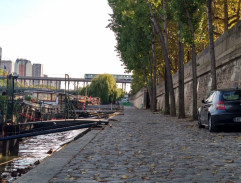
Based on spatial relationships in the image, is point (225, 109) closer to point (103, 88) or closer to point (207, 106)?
point (207, 106)

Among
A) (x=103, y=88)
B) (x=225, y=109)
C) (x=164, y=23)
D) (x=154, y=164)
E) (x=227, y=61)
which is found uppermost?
(x=164, y=23)

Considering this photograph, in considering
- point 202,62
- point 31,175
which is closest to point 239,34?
point 202,62

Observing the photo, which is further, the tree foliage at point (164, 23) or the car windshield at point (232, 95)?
the tree foliage at point (164, 23)

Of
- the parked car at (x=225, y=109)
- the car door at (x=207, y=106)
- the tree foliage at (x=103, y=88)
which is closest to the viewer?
the parked car at (x=225, y=109)

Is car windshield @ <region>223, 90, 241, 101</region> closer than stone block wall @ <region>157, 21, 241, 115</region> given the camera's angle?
Yes

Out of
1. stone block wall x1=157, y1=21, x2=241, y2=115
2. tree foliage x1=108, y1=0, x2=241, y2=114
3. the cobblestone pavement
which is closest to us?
the cobblestone pavement

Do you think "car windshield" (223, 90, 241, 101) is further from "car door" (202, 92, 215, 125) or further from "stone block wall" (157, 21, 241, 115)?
"stone block wall" (157, 21, 241, 115)

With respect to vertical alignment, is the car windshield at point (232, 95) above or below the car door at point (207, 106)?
above

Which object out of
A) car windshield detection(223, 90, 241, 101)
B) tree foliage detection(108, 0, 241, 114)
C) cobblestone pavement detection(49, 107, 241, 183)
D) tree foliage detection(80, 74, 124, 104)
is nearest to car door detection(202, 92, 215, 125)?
car windshield detection(223, 90, 241, 101)

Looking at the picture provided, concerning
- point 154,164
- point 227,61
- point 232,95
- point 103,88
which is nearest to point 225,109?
point 232,95

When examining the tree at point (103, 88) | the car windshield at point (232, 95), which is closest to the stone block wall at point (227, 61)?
the car windshield at point (232, 95)

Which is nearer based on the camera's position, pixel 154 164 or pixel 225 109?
pixel 154 164

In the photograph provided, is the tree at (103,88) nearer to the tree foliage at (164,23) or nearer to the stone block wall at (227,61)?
the tree foliage at (164,23)

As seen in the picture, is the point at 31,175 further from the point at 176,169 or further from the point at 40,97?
the point at 40,97
